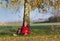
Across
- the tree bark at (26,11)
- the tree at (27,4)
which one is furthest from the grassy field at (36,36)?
the tree at (27,4)

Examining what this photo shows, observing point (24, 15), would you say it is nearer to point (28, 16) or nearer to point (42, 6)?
point (28, 16)

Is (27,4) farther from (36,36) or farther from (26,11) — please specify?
(36,36)

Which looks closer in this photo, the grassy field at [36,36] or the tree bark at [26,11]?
the grassy field at [36,36]

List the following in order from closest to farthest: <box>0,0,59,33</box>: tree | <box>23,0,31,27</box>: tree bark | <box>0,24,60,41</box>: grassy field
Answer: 1. <box>0,24,60,41</box>: grassy field
2. <box>0,0,59,33</box>: tree
3. <box>23,0,31,27</box>: tree bark

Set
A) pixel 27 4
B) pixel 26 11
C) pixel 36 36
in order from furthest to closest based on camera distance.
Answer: pixel 26 11, pixel 27 4, pixel 36 36

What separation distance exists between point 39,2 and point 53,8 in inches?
63.2

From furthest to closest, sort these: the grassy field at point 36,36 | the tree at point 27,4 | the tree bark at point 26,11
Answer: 1. the tree bark at point 26,11
2. the tree at point 27,4
3. the grassy field at point 36,36

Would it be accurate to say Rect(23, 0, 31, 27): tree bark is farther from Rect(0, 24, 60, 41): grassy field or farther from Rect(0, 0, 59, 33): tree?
Rect(0, 24, 60, 41): grassy field

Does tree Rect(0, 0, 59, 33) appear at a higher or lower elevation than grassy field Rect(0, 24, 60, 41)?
higher

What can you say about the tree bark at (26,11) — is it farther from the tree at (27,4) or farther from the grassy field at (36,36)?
the grassy field at (36,36)

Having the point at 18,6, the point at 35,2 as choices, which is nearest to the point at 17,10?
the point at 18,6

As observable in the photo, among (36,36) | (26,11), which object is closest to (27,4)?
(26,11)

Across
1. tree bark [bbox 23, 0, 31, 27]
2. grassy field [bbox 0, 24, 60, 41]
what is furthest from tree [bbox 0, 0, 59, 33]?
grassy field [bbox 0, 24, 60, 41]

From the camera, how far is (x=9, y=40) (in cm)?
1628
